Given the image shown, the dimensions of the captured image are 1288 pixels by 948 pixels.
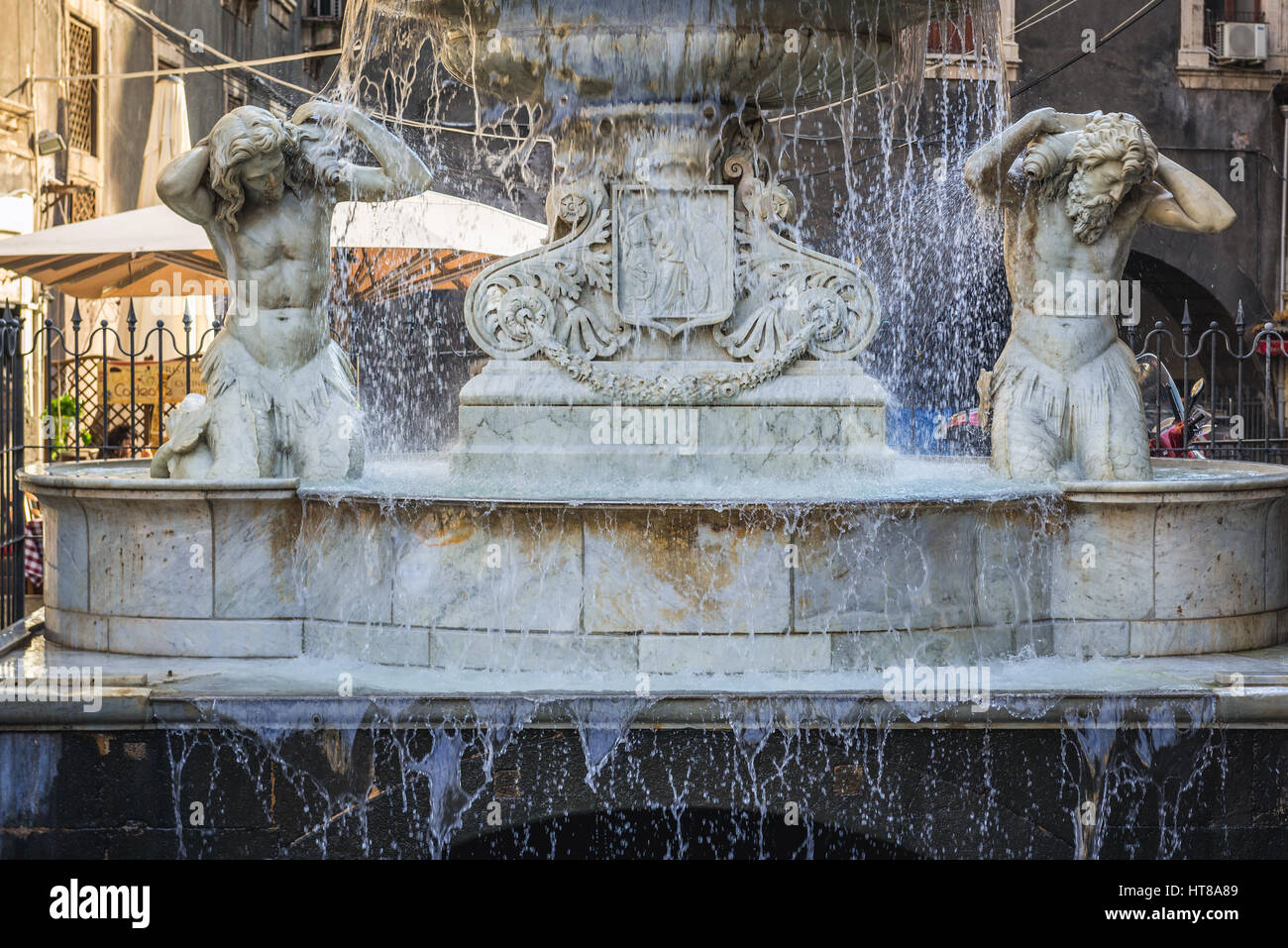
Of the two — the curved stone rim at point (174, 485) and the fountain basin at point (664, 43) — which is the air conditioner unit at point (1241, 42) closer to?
the fountain basin at point (664, 43)

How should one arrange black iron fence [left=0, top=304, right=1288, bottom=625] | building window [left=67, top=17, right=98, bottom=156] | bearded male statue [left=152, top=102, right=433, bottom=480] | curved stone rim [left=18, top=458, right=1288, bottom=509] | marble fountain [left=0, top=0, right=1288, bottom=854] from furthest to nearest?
building window [left=67, top=17, right=98, bottom=156] < black iron fence [left=0, top=304, right=1288, bottom=625] < bearded male statue [left=152, top=102, right=433, bottom=480] < curved stone rim [left=18, top=458, right=1288, bottom=509] < marble fountain [left=0, top=0, right=1288, bottom=854]

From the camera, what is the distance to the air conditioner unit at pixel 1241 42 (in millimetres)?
22969

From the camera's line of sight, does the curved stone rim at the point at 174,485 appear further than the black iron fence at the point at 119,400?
No

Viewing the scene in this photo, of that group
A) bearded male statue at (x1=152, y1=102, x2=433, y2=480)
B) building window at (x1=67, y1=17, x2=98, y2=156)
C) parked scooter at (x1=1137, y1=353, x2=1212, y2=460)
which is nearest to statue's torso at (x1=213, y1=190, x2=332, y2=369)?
bearded male statue at (x1=152, y1=102, x2=433, y2=480)

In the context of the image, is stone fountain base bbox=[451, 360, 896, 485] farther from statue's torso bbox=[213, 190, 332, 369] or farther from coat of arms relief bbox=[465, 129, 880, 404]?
statue's torso bbox=[213, 190, 332, 369]

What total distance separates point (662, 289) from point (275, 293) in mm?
1594

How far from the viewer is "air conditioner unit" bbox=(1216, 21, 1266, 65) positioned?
22969mm

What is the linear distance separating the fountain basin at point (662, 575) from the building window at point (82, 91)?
12.7 m

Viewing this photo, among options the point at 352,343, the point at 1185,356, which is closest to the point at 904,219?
the point at 352,343

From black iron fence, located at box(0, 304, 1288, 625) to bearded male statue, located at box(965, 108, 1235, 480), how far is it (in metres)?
2.04

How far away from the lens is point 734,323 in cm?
692

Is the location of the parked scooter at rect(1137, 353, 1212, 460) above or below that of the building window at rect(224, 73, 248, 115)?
below

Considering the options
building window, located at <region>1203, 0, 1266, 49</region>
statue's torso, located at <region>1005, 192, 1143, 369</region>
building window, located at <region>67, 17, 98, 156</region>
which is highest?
building window, located at <region>1203, 0, 1266, 49</region>

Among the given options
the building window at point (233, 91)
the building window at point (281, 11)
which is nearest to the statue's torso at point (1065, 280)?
the building window at point (233, 91)
